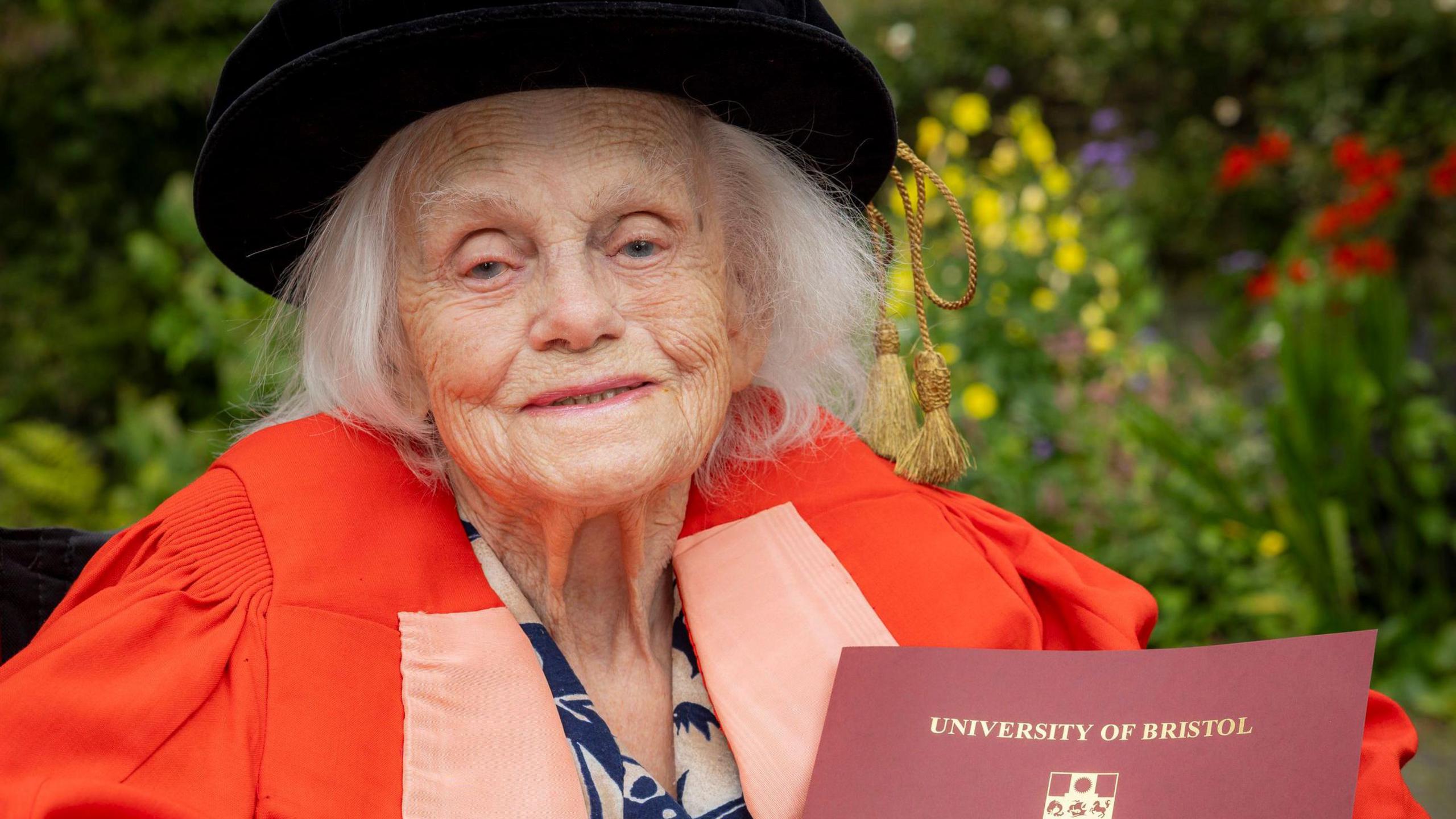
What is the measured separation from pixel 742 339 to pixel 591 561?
379 mm

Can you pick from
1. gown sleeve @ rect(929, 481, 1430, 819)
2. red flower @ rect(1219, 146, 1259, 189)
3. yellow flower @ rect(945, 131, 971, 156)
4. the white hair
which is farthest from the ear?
red flower @ rect(1219, 146, 1259, 189)

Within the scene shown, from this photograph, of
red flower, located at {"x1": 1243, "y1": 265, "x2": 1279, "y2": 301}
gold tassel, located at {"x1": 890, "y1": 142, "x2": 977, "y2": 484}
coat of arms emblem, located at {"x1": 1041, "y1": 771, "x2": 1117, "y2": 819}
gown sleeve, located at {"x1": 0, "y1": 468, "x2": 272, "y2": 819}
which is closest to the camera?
gown sleeve, located at {"x1": 0, "y1": 468, "x2": 272, "y2": 819}

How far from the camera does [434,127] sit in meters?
1.50

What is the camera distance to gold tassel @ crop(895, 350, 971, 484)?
183 cm

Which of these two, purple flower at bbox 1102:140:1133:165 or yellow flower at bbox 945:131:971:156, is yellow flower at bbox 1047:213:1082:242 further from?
purple flower at bbox 1102:140:1133:165

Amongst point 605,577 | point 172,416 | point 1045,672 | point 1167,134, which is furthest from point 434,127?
point 1167,134

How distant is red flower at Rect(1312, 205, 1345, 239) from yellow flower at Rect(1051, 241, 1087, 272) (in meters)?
1.84

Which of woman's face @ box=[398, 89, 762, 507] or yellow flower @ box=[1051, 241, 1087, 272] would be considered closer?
woman's face @ box=[398, 89, 762, 507]

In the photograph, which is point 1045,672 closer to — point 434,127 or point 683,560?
point 683,560

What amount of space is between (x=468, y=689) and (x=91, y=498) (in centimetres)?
294

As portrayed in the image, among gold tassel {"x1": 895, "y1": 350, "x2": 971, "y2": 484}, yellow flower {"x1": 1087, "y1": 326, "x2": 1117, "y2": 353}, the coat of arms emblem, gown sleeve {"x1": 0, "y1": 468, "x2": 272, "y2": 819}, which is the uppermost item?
gown sleeve {"x1": 0, "y1": 468, "x2": 272, "y2": 819}

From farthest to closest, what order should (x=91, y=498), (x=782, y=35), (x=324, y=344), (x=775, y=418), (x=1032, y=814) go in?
1. (x=91, y=498)
2. (x=775, y=418)
3. (x=324, y=344)
4. (x=782, y=35)
5. (x=1032, y=814)

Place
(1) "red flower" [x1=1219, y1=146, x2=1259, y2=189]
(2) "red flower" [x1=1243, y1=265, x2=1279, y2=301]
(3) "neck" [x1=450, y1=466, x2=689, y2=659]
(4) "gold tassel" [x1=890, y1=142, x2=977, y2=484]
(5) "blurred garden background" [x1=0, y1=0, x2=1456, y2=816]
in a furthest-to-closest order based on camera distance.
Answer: (1) "red flower" [x1=1219, y1=146, x2=1259, y2=189], (2) "red flower" [x1=1243, y1=265, x2=1279, y2=301], (5) "blurred garden background" [x1=0, y1=0, x2=1456, y2=816], (4) "gold tassel" [x1=890, y1=142, x2=977, y2=484], (3) "neck" [x1=450, y1=466, x2=689, y2=659]

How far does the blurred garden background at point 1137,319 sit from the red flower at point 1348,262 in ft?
0.07
